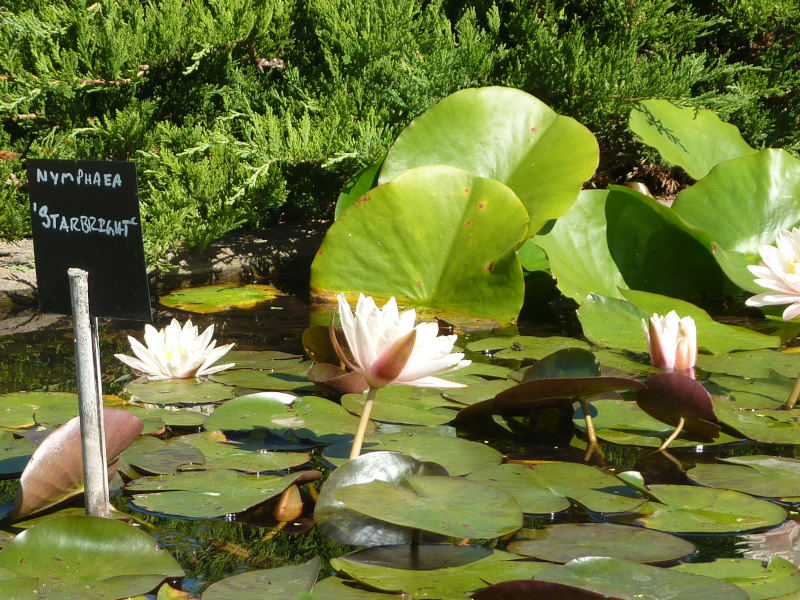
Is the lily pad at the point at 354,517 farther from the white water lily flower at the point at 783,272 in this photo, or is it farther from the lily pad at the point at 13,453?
the white water lily flower at the point at 783,272

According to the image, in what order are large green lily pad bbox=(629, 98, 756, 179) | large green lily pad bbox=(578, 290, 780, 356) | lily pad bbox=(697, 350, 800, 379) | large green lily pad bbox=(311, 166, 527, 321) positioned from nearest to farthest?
lily pad bbox=(697, 350, 800, 379) → large green lily pad bbox=(578, 290, 780, 356) → large green lily pad bbox=(311, 166, 527, 321) → large green lily pad bbox=(629, 98, 756, 179)

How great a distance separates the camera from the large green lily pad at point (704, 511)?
114 cm

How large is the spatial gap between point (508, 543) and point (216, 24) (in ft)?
7.56

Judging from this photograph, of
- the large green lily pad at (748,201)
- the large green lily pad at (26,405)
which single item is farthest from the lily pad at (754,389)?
the large green lily pad at (26,405)

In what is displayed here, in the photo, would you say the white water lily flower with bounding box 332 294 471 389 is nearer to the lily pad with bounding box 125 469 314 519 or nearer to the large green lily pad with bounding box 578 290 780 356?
the lily pad with bounding box 125 469 314 519

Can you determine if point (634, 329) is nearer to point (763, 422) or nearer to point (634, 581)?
point (763, 422)

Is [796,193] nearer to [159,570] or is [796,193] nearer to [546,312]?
[546,312]

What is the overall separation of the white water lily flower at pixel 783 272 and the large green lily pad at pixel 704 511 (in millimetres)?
472

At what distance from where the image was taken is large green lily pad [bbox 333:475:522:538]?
0.98 meters

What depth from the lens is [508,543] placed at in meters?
1.09

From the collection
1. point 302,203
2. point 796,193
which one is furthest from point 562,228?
point 302,203

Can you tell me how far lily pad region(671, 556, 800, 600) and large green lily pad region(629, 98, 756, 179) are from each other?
68.6 inches

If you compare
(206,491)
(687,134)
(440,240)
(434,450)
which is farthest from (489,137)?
(206,491)

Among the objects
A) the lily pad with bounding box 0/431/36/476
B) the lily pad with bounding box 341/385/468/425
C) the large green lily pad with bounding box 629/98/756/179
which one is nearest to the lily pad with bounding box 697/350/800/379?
the lily pad with bounding box 341/385/468/425
